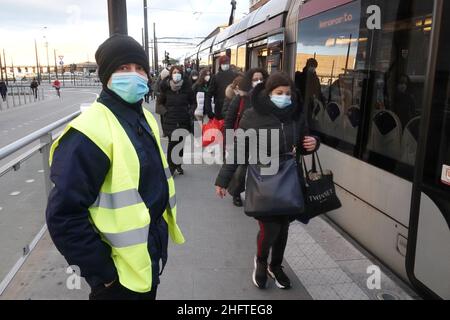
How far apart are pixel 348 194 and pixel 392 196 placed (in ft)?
2.78

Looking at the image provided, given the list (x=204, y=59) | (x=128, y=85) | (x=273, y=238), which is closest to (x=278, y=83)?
(x=273, y=238)

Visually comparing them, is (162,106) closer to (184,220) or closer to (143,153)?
(184,220)

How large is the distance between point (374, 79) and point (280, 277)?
1937mm

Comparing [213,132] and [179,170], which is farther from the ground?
[213,132]

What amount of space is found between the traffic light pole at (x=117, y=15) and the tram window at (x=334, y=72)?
2360 millimetres

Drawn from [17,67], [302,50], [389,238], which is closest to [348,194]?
[389,238]

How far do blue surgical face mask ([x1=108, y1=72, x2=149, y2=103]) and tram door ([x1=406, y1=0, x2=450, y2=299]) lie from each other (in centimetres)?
184

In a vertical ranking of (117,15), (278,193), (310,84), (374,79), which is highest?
(117,15)

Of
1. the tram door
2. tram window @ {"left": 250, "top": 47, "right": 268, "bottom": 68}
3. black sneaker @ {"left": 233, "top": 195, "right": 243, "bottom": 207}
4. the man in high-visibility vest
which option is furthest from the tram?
tram window @ {"left": 250, "top": 47, "right": 268, "bottom": 68}

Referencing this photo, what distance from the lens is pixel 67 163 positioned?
5.14ft

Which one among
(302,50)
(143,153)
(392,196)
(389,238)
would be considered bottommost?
(389,238)

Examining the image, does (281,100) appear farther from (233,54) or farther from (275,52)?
(233,54)

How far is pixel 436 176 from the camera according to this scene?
2.59m

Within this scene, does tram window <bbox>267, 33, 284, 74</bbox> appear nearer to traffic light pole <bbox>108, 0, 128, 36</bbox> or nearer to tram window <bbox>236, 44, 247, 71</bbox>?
tram window <bbox>236, 44, 247, 71</bbox>
